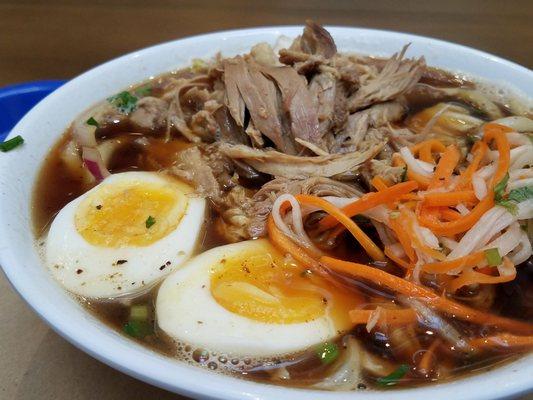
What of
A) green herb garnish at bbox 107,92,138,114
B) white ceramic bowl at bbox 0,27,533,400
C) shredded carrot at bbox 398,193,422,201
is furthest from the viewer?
green herb garnish at bbox 107,92,138,114

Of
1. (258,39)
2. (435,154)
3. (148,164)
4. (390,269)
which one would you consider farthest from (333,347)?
(258,39)

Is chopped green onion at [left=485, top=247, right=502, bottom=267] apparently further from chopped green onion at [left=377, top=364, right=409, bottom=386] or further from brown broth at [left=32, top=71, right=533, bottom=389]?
chopped green onion at [left=377, top=364, right=409, bottom=386]

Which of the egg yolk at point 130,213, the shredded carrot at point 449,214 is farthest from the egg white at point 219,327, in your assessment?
the shredded carrot at point 449,214

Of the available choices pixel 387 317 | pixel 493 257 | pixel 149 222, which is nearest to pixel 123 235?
pixel 149 222

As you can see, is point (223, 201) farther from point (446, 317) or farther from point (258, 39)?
point (258, 39)

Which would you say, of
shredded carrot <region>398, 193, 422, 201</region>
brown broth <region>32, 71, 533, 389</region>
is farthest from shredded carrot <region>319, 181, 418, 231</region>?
brown broth <region>32, 71, 533, 389</region>

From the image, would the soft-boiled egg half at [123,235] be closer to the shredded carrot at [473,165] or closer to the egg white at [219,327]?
the egg white at [219,327]
